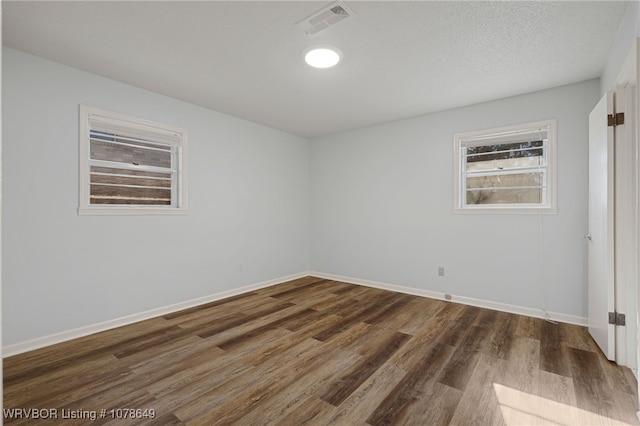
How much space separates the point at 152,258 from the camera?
12.3 ft

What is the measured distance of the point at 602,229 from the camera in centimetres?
278

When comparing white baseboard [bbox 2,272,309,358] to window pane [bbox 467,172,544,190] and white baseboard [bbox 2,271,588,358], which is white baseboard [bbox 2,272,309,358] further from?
window pane [bbox 467,172,544,190]

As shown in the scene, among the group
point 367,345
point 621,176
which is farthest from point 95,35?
point 621,176

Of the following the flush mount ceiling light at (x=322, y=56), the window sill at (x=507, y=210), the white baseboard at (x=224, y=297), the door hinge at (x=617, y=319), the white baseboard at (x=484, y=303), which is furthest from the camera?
the window sill at (x=507, y=210)

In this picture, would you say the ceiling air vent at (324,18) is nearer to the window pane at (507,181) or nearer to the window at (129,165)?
the window at (129,165)

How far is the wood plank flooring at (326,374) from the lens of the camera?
6.82 feet

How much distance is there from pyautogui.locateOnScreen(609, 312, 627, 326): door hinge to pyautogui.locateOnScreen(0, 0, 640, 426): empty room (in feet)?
0.08

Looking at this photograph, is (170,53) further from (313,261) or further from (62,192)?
(313,261)

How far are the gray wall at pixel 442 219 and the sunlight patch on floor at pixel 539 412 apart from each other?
5.76 ft

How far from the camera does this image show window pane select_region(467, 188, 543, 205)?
3812 mm

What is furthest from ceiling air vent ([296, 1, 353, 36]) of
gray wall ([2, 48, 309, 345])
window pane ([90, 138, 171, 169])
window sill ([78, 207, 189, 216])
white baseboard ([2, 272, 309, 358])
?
white baseboard ([2, 272, 309, 358])

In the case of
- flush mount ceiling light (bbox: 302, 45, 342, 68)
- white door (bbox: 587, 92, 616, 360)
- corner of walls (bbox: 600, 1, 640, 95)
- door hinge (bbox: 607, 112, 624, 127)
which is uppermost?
flush mount ceiling light (bbox: 302, 45, 342, 68)

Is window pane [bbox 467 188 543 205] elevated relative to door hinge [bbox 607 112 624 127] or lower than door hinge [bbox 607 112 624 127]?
lower

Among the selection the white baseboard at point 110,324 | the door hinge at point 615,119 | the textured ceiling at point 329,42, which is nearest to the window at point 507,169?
the textured ceiling at point 329,42
